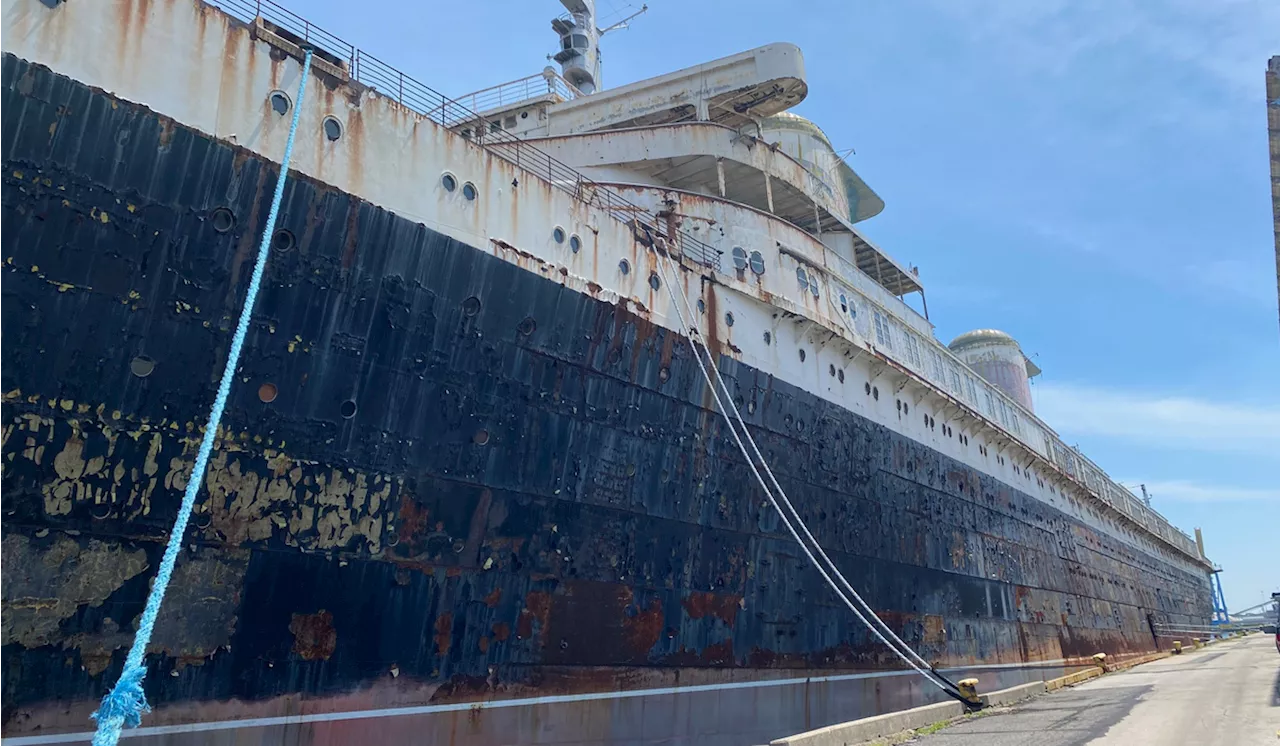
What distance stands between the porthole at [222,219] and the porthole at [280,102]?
1.13m

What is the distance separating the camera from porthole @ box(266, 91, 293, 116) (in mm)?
6777

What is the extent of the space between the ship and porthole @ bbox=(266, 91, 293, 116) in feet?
0.37

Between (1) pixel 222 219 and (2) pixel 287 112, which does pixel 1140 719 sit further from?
(2) pixel 287 112

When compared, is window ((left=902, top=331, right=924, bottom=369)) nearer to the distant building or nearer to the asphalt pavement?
the asphalt pavement

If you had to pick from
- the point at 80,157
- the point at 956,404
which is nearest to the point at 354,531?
the point at 80,157

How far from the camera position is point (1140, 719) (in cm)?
988

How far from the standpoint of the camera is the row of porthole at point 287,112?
22.3 feet

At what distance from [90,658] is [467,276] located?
440cm

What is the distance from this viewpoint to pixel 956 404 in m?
18.2

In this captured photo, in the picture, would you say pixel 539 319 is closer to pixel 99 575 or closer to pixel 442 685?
pixel 442 685

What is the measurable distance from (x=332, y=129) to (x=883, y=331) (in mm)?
11751

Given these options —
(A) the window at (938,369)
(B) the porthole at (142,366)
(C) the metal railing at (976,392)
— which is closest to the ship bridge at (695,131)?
(C) the metal railing at (976,392)

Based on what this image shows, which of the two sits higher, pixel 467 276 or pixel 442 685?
pixel 467 276

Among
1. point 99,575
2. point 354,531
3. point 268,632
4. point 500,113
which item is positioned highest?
point 500,113
